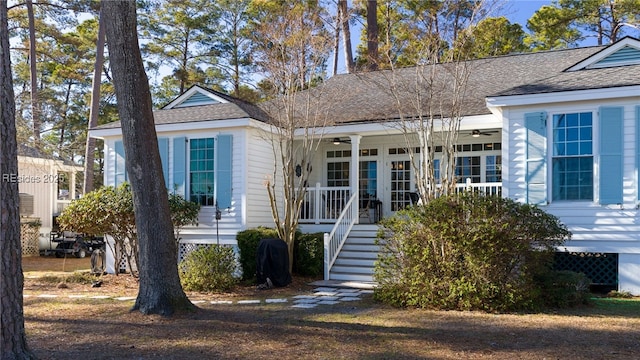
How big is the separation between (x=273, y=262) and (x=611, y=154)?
21.7 ft

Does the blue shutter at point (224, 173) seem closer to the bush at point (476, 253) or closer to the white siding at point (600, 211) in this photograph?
the bush at point (476, 253)

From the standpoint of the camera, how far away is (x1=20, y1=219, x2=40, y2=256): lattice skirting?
21312mm

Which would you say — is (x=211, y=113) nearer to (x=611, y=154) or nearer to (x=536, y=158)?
(x=536, y=158)

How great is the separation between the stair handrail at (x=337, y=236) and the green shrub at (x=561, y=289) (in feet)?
14.9

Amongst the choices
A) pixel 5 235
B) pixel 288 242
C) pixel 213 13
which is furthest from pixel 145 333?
pixel 213 13

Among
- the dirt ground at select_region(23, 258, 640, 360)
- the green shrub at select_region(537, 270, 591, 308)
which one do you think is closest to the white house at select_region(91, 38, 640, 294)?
the green shrub at select_region(537, 270, 591, 308)

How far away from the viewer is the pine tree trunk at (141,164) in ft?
27.3

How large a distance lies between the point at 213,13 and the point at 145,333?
75.9 ft

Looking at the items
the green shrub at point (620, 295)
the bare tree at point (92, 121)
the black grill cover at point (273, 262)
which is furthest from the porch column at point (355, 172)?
the bare tree at point (92, 121)

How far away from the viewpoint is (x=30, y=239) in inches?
850

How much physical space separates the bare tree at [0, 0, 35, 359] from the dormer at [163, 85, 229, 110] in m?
9.59

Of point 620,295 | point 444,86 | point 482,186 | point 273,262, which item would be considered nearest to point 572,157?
point 482,186

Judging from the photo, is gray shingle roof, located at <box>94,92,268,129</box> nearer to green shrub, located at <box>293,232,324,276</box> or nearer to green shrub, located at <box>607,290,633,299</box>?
green shrub, located at <box>293,232,324,276</box>

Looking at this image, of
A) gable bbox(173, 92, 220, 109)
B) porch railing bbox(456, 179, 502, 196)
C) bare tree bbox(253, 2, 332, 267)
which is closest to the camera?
porch railing bbox(456, 179, 502, 196)
